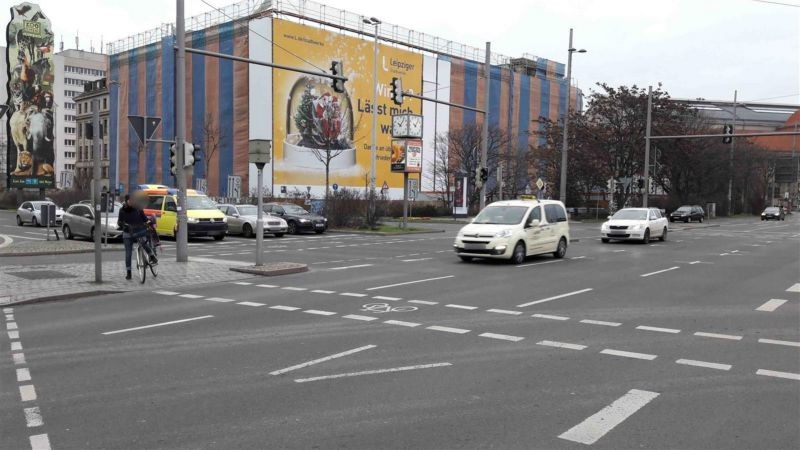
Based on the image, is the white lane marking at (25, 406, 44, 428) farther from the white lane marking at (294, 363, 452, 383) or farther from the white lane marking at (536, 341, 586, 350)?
the white lane marking at (536, 341, 586, 350)

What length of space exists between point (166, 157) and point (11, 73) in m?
17.8

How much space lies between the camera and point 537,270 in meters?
16.0

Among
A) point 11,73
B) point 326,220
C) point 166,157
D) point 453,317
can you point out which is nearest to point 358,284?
point 453,317

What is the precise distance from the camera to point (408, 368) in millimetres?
6445

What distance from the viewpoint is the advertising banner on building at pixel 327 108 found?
177 ft

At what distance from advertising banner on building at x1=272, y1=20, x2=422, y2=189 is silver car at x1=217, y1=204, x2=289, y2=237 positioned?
21347 mm

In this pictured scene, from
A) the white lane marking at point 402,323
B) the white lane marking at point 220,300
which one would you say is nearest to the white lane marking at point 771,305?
the white lane marking at point 402,323

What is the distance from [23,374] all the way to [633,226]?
23.8 m

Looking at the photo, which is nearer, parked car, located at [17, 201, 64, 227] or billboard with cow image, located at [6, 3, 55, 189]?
parked car, located at [17, 201, 64, 227]

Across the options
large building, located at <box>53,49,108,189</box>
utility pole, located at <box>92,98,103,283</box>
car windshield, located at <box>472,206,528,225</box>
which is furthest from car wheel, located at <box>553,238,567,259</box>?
large building, located at <box>53,49,108,189</box>

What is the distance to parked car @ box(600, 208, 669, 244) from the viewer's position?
26188 millimetres

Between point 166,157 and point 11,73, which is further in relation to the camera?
point 166,157

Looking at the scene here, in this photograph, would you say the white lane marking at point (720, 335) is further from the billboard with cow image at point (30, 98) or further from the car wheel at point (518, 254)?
the billboard with cow image at point (30, 98)

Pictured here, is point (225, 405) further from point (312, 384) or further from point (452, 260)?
point (452, 260)
